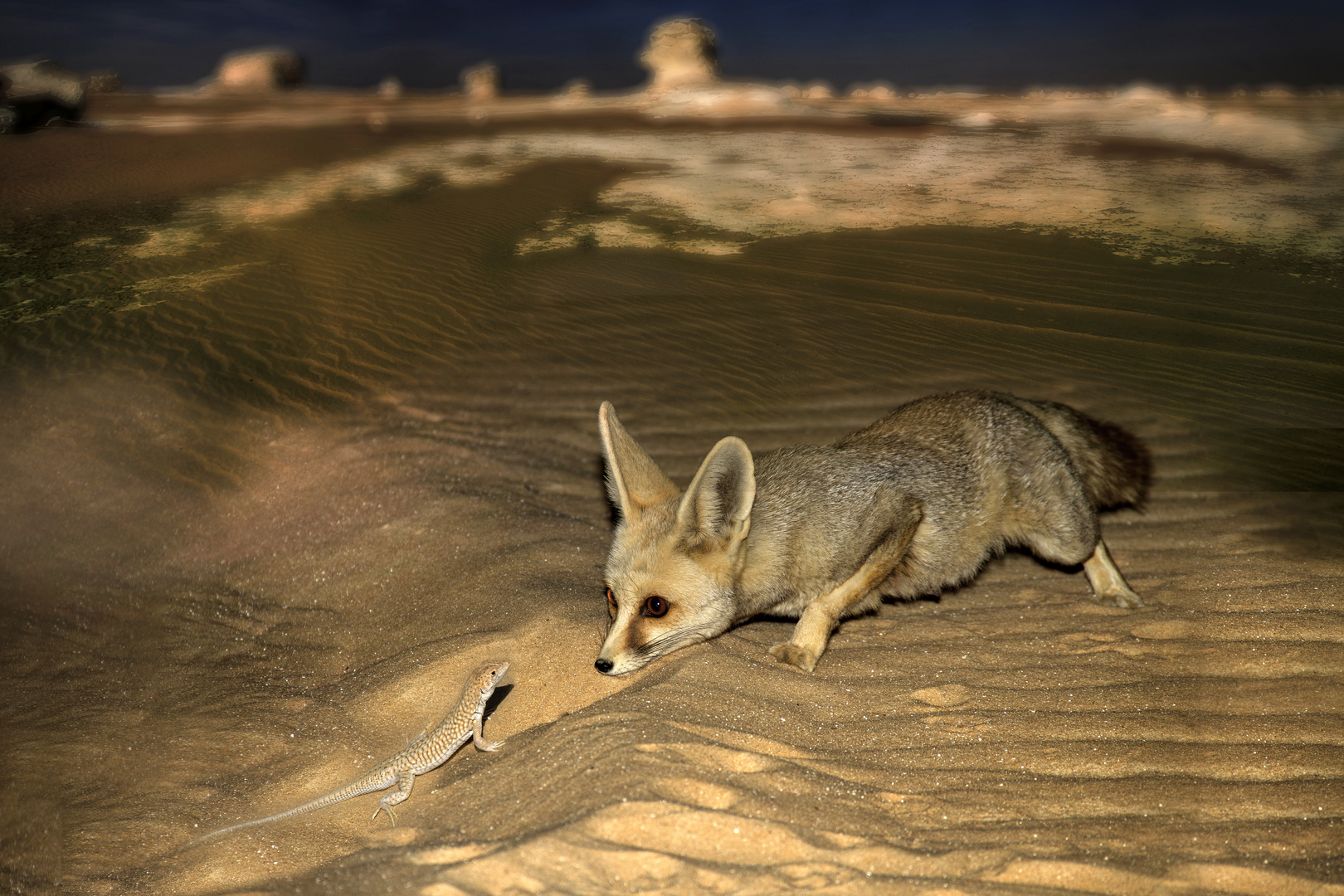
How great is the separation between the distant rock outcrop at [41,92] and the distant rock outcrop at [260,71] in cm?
2306

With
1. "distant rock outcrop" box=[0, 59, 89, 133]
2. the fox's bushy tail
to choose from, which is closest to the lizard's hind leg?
the fox's bushy tail

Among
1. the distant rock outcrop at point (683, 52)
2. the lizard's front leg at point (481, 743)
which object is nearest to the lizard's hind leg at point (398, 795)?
the lizard's front leg at point (481, 743)

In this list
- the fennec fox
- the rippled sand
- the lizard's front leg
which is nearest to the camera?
the rippled sand

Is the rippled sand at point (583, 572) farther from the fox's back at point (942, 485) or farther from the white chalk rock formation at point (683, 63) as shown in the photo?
the white chalk rock formation at point (683, 63)

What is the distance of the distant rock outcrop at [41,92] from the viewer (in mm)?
12461

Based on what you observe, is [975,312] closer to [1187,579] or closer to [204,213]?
[1187,579]

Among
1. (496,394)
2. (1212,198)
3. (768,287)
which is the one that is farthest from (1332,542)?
(496,394)

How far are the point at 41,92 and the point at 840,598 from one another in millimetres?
16836

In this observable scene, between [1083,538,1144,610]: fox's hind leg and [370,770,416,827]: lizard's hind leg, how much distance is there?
3.39m

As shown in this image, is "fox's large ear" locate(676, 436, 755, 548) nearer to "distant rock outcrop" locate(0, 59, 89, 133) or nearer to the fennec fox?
the fennec fox

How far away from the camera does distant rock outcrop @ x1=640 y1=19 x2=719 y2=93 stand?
97.0ft

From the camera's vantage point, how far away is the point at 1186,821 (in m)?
2.40

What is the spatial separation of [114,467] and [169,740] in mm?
2849

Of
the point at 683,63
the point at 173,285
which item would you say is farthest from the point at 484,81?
the point at 173,285
